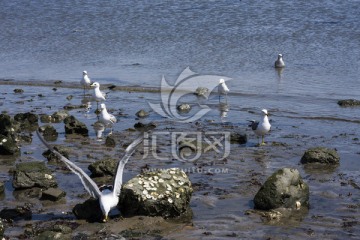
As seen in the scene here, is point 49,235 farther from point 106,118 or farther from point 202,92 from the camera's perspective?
point 202,92

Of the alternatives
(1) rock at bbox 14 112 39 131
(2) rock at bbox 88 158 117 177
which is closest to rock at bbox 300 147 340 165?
(2) rock at bbox 88 158 117 177

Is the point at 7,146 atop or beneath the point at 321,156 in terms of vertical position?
atop

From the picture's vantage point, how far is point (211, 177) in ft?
39.2

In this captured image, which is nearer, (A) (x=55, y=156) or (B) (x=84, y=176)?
(B) (x=84, y=176)

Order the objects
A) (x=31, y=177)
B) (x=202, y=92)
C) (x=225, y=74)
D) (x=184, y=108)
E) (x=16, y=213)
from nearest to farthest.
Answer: (x=16, y=213), (x=31, y=177), (x=184, y=108), (x=202, y=92), (x=225, y=74)

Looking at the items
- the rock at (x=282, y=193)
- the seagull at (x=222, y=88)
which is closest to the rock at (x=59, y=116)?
the seagull at (x=222, y=88)

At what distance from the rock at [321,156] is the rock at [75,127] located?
16.5 feet

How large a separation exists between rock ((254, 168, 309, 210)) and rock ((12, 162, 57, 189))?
3577 millimetres

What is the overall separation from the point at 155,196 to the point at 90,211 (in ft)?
3.29

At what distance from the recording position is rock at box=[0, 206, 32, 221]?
33.1 ft

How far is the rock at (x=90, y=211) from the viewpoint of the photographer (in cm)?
1002

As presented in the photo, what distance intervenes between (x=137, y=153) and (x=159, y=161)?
0.71 m

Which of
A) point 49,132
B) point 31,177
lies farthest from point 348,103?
point 31,177

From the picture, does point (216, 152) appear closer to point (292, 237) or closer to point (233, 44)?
point (292, 237)
